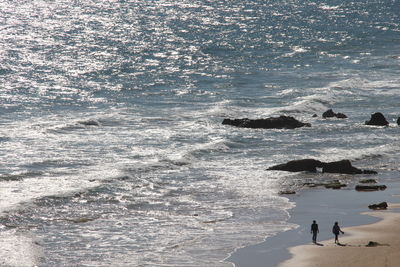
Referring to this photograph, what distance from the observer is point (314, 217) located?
110 ft

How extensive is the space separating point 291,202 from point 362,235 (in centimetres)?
646

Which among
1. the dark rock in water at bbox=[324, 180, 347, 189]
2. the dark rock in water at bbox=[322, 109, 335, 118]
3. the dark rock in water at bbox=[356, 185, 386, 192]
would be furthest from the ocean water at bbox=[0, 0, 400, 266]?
the dark rock in water at bbox=[356, 185, 386, 192]

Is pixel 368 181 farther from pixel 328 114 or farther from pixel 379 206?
pixel 328 114

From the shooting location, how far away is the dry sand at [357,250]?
26.9m

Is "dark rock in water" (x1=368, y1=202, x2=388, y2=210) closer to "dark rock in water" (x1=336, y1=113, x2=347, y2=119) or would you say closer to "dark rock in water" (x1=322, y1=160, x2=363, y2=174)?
"dark rock in water" (x1=322, y1=160, x2=363, y2=174)

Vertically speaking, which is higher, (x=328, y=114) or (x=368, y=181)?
(x=328, y=114)

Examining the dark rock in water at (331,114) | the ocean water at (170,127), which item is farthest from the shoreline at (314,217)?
the dark rock in water at (331,114)

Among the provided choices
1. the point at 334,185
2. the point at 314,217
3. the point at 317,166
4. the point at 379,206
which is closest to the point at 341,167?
the point at 317,166

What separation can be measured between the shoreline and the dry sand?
0.51 m

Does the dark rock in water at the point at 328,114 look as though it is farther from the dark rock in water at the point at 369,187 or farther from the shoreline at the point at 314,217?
the dark rock in water at the point at 369,187

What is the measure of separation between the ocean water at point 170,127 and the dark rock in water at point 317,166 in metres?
0.70

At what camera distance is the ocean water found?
31.9 m

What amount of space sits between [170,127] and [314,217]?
23179mm

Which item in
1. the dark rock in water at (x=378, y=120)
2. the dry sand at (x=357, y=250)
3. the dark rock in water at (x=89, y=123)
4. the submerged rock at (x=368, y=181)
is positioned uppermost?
the dark rock in water at (x=378, y=120)
